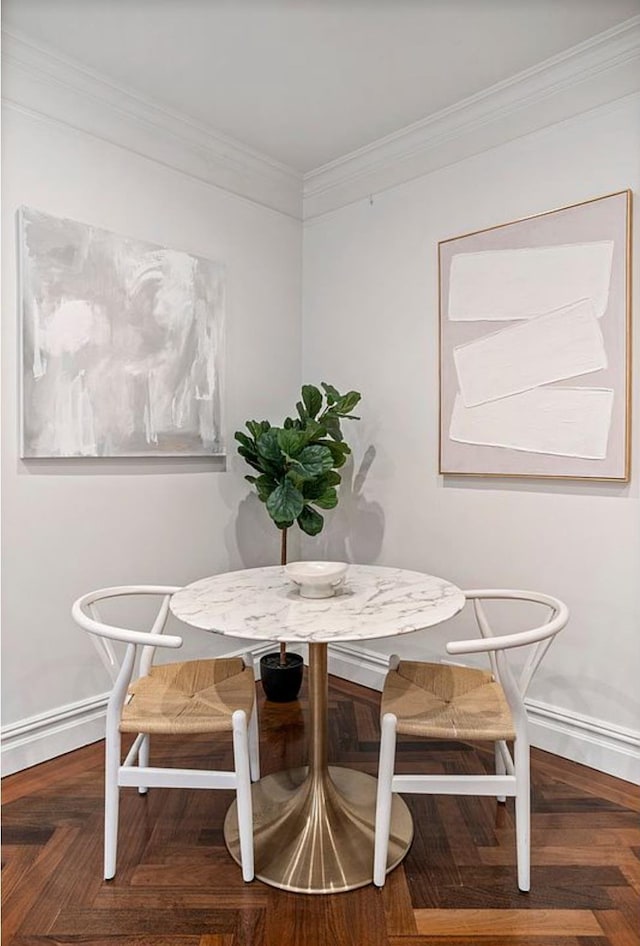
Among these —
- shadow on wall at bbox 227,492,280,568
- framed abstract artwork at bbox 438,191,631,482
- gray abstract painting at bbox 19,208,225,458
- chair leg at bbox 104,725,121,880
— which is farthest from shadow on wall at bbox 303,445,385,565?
Answer: chair leg at bbox 104,725,121,880

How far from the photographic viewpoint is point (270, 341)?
3.17m

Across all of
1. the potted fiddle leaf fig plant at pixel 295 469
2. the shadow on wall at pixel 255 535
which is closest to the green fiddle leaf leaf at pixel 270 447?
the potted fiddle leaf fig plant at pixel 295 469

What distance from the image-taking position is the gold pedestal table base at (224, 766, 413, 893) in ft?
5.49

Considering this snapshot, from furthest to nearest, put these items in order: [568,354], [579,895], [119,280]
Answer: [119,280], [568,354], [579,895]

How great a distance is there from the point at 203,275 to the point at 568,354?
64.1 inches

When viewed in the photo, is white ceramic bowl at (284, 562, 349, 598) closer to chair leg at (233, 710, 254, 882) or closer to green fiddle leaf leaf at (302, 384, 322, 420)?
chair leg at (233, 710, 254, 882)

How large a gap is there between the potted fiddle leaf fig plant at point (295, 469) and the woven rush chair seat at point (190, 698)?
770mm

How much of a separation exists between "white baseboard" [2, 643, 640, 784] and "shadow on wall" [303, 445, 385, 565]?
3.41ft

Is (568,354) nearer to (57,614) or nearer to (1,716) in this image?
(57,614)

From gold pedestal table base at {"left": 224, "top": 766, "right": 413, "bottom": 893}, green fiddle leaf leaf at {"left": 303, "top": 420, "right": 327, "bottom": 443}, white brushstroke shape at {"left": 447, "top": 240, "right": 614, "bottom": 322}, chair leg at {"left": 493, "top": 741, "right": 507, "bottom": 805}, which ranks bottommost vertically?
gold pedestal table base at {"left": 224, "top": 766, "right": 413, "bottom": 893}

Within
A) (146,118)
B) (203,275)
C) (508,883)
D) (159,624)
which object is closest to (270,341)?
(203,275)

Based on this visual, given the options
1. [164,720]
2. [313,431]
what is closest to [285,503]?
[313,431]

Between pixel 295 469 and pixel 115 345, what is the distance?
899mm

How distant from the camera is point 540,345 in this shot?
237 cm
